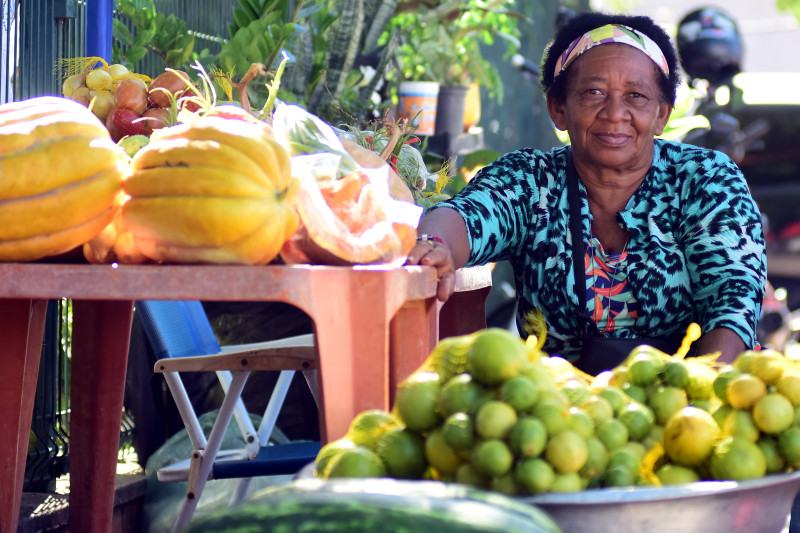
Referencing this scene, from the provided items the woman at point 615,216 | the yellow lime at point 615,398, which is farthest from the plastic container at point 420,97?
the yellow lime at point 615,398

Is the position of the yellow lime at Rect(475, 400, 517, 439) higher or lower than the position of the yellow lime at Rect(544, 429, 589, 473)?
higher

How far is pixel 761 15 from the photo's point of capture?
18.0 m

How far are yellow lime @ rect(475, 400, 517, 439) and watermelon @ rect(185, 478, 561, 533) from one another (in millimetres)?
76

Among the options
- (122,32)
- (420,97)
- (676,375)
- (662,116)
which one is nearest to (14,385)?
(676,375)

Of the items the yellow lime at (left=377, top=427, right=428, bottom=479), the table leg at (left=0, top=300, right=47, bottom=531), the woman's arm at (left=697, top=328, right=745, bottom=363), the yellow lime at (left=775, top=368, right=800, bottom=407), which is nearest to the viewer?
the yellow lime at (left=377, top=427, right=428, bottom=479)

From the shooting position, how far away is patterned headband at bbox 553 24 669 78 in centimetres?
265

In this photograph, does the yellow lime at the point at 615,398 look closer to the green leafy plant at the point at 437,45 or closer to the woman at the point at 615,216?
the woman at the point at 615,216

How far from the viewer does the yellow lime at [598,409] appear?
1.25m

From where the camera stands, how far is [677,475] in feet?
4.11

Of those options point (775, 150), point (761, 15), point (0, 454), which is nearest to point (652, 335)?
point (0, 454)

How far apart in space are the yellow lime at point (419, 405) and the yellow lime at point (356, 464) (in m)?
0.07

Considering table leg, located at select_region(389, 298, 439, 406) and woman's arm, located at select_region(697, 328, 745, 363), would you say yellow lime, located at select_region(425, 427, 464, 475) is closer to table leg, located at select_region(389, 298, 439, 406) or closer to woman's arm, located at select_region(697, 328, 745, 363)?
table leg, located at select_region(389, 298, 439, 406)

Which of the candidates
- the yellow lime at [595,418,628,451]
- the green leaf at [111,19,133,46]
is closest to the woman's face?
the yellow lime at [595,418,628,451]

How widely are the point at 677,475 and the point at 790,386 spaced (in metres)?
0.23
